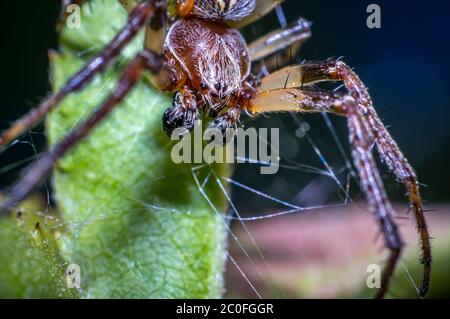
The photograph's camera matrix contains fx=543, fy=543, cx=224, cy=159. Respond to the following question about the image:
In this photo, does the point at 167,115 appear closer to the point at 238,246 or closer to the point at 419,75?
the point at 238,246

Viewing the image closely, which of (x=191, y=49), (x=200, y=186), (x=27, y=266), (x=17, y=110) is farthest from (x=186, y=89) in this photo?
(x=17, y=110)

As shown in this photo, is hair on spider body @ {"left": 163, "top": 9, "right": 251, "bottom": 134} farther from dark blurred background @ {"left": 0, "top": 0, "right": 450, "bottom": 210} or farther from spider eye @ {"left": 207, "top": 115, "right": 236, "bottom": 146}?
dark blurred background @ {"left": 0, "top": 0, "right": 450, "bottom": 210}

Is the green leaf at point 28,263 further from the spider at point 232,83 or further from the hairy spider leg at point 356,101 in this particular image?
the hairy spider leg at point 356,101

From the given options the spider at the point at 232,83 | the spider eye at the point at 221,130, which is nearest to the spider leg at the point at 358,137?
the spider at the point at 232,83

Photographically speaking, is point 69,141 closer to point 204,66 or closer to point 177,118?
point 177,118

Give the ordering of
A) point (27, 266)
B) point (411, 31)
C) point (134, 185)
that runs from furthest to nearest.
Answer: point (411, 31) → point (134, 185) → point (27, 266)

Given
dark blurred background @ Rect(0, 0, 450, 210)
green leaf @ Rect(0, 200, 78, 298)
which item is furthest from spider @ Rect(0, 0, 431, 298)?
dark blurred background @ Rect(0, 0, 450, 210)
